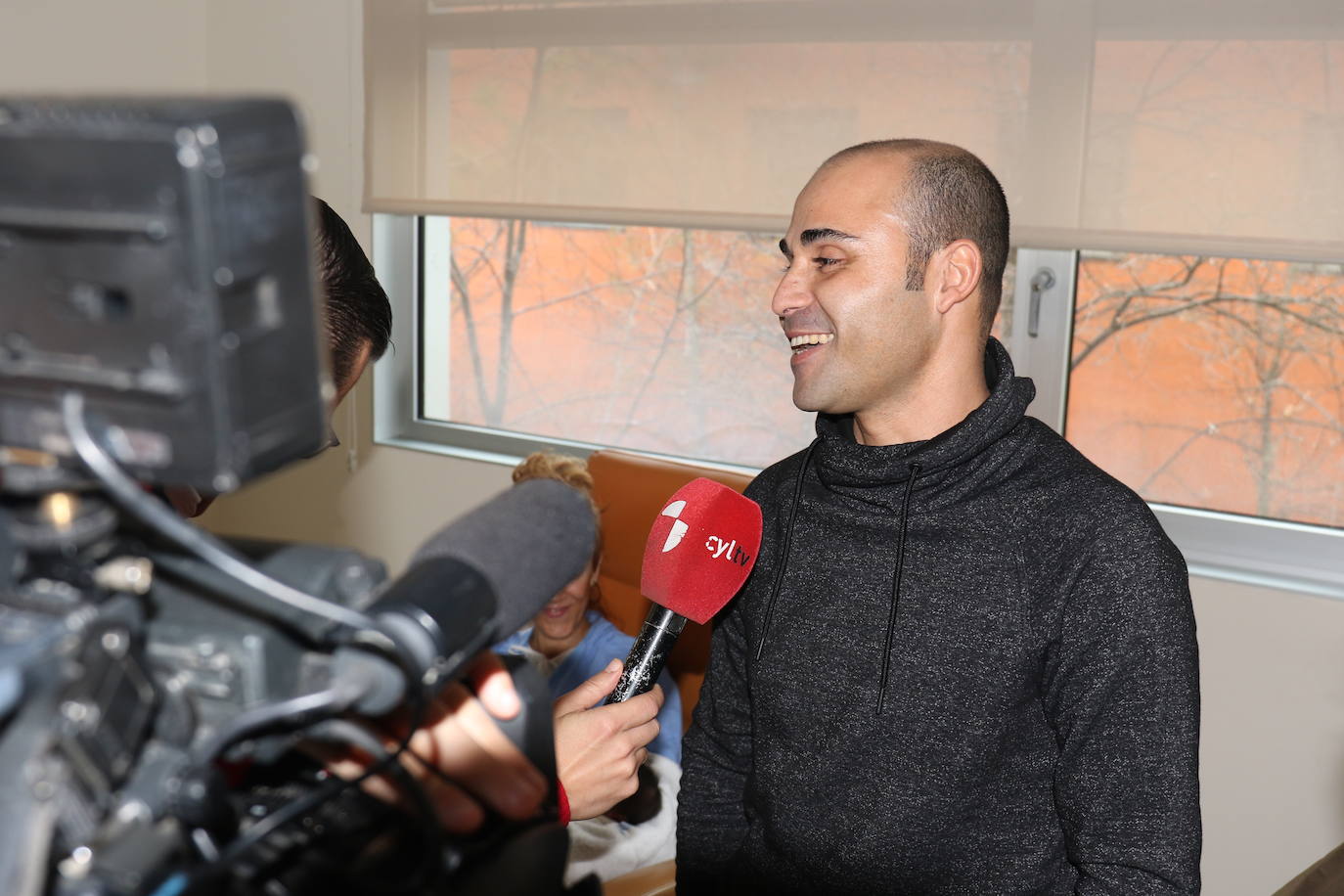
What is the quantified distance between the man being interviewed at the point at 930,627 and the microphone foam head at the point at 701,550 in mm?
99

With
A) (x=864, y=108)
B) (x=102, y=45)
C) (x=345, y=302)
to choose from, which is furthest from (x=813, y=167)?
(x=102, y=45)

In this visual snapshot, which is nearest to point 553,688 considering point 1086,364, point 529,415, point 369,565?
point 529,415

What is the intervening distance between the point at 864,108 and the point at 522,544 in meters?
2.19

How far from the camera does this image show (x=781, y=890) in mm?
1609

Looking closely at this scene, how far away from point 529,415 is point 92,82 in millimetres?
1441

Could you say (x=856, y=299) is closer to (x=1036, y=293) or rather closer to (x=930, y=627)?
(x=930, y=627)

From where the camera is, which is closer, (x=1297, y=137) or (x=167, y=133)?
(x=167, y=133)

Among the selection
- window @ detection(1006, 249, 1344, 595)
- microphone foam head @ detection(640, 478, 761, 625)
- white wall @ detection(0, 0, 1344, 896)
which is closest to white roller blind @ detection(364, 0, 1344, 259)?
window @ detection(1006, 249, 1344, 595)

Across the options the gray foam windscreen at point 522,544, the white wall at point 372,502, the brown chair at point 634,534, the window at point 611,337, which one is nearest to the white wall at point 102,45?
the white wall at point 372,502

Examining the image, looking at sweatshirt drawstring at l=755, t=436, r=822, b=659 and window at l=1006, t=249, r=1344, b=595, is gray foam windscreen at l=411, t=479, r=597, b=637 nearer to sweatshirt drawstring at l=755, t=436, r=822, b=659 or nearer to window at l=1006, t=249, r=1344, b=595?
sweatshirt drawstring at l=755, t=436, r=822, b=659

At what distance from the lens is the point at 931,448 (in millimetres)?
1576

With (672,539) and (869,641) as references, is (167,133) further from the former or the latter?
(869,641)

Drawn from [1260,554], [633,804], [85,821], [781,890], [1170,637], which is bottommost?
[633,804]

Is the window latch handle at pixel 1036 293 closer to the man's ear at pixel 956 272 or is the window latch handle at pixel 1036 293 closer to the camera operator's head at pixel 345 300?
the man's ear at pixel 956 272
